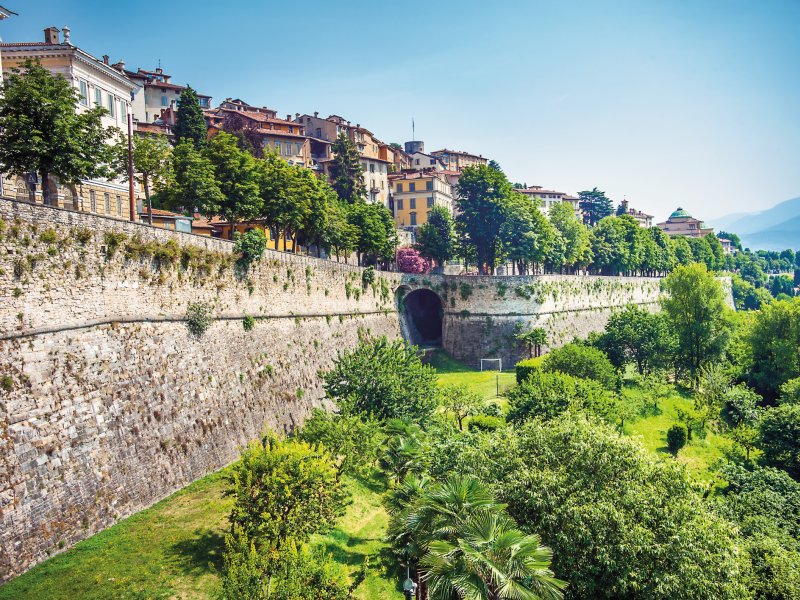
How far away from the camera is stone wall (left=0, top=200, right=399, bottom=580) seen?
17.0 metres

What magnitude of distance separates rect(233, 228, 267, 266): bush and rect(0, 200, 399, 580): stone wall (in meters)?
0.82

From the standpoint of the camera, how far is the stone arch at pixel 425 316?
208 feet

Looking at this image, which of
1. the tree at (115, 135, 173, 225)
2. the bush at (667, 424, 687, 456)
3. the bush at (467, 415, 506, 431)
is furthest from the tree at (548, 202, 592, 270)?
the tree at (115, 135, 173, 225)

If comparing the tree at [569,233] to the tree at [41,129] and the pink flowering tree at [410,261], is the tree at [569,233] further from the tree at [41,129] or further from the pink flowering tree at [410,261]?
the tree at [41,129]

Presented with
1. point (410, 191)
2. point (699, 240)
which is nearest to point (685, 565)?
point (410, 191)

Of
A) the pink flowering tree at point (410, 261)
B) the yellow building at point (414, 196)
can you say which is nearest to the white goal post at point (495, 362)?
the pink flowering tree at point (410, 261)

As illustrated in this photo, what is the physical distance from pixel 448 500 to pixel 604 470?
22.0ft

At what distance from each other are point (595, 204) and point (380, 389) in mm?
121399

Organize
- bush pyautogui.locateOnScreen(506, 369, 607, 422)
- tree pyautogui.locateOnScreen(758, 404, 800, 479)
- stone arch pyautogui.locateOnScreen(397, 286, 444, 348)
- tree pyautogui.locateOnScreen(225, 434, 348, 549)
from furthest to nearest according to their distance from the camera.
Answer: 1. stone arch pyautogui.locateOnScreen(397, 286, 444, 348)
2. bush pyautogui.locateOnScreen(506, 369, 607, 422)
3. tree pyautogui.locateOnScreen(758, 404, 800, 479)
4. tree pyautogui.locateOnScreen(225, 434, 348, 549)

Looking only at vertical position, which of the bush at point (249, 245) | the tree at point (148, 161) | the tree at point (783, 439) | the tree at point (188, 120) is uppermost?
the tree at point (188, 120)

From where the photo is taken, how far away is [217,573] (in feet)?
59.3

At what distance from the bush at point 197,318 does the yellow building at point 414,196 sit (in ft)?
223

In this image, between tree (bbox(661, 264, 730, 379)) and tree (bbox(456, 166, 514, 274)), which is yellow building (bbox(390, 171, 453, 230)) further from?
tree (bbox(661, 264, 730, 379))

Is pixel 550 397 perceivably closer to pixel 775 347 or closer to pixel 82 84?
pixel 775 347
